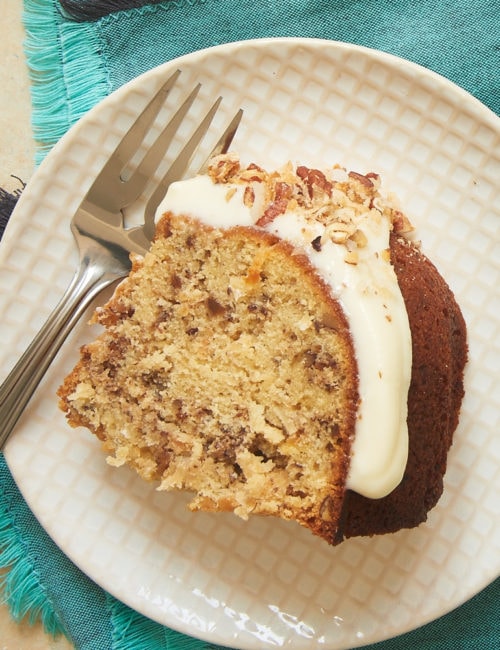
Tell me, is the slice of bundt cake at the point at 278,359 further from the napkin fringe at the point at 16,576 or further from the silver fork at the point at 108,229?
the napkin fringe at the point at 16,576

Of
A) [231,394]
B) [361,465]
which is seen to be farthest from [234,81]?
[361,465]

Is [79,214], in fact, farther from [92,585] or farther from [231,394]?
[92,585]

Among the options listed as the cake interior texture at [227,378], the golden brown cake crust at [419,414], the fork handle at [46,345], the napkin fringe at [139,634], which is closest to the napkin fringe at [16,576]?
the napkin fringe at [139,634]

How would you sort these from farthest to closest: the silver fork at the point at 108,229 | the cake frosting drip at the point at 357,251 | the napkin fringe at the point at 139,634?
the napkin fringe at the point at 139,634 → the silver fork at the point at 108,229 → the cake frosting drip at the point at 357,251

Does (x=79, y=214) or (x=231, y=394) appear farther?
(x=79, y=214)

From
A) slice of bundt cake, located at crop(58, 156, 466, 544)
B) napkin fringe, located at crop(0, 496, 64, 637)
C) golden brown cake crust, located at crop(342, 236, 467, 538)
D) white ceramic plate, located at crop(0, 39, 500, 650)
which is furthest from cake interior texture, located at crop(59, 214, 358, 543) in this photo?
napkin fringe, located at crop(0, 496, 64, 637)

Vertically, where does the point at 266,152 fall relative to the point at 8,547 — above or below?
above
